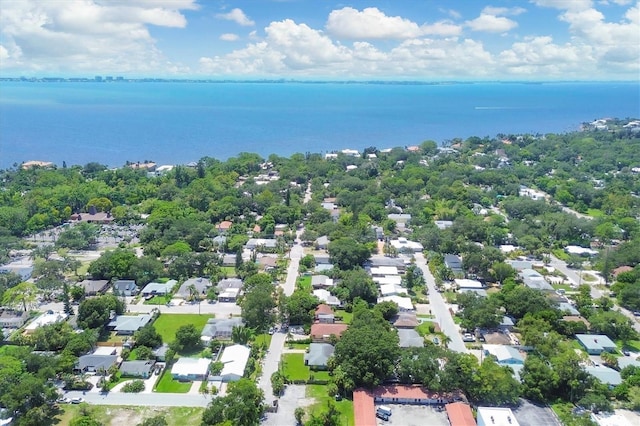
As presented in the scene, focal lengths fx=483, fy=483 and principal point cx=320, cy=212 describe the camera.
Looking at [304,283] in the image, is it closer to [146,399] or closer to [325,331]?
[325,331]

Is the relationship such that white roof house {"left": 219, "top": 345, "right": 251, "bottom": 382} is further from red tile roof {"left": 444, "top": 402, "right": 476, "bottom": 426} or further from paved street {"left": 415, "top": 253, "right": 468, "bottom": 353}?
paved street {"left": 415, "top": 253, "right": 468, "bottom": 353}

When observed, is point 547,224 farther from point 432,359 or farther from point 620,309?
point 432,359

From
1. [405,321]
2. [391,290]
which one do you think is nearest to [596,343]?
[405,321]

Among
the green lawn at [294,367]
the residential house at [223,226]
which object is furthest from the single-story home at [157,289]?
the residential house at [223,226]

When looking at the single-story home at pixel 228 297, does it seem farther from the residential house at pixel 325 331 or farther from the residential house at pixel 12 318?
the residential house at pixel 12 318

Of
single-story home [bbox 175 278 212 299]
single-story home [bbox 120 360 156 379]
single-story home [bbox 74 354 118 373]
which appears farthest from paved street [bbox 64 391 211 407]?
single-story home [bbox 175 278 212 299]
